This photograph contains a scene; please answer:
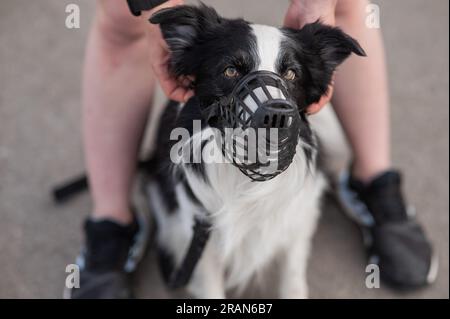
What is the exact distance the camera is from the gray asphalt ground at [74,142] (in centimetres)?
226

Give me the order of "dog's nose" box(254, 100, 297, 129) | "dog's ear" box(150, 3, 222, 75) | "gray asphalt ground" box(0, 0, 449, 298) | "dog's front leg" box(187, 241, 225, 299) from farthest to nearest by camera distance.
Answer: "gray asphalt ground" box(0, 0, 449, 298) → "dog's front leg" box(187, 241, 225, 299) → "dog's ear" box(150, 3, 222, 75) → "dog's nose" box(254, 100, 297, 129)

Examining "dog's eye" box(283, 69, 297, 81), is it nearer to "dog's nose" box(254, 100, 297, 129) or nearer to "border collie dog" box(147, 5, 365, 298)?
"border collie dog" box(147, 5, 365, 298)

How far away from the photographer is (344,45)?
1.68 metres

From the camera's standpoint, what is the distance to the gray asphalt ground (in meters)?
2.26

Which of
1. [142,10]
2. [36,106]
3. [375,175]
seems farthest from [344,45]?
[36,106]

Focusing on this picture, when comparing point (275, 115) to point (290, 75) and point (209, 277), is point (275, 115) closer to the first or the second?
point (290, 75)

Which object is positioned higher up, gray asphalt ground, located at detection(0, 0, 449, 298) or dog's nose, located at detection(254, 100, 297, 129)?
dog's nose, located at detection(254, 100, 297, 129)

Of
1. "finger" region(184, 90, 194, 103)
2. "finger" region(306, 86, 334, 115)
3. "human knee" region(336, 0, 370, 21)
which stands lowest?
"finger" region(306, 86, 334, 115)

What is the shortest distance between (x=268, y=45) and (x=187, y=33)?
0.27m

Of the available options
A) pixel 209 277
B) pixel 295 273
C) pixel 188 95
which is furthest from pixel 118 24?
pixel 295 273

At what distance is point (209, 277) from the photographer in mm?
2068

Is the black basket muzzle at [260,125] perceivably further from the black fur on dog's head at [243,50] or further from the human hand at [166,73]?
the human hand at [166,73]

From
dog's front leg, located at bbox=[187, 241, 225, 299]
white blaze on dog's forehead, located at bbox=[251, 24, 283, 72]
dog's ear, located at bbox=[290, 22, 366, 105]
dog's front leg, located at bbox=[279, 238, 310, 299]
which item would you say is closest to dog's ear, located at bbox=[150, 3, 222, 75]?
white blaze on dog's forehead, located at bbox=[251, 24, 283, 72]

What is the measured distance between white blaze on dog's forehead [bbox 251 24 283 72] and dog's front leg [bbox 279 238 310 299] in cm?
81
